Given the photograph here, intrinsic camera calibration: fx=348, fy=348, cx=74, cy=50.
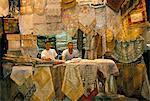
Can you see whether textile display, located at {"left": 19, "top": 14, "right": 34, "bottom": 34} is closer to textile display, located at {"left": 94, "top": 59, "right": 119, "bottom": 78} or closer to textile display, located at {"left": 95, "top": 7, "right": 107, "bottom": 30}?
textile display, located at {"left": 95, "top": 7, "right": 107, "bottom": 30}

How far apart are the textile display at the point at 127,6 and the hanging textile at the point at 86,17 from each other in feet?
1.80

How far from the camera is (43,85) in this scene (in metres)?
6.07

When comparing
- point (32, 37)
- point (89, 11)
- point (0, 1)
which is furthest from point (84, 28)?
point (0, 1)

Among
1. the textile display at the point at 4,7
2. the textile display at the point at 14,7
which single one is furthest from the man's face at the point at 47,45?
the textile display at the point at 4,7

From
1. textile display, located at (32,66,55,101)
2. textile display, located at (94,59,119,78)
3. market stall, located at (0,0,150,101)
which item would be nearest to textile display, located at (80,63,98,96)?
market stall, located at (0,0,150,101)

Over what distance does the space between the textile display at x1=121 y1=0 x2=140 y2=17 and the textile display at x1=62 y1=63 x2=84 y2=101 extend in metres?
1.37

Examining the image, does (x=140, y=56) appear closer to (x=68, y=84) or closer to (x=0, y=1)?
(x=68, y=84)

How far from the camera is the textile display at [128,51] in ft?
22.2

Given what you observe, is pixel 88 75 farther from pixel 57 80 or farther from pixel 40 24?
pixel 40 24

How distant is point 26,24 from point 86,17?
3.71ft

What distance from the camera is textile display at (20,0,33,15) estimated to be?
646 centimetres

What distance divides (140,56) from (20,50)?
7.63ft

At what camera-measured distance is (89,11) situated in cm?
646

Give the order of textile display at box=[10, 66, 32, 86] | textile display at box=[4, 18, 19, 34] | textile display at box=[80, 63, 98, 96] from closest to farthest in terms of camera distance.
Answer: textile display at box=[80, 63, 98, 96] < textile display at box=[10, 66, 32, 86] < textile display at box=[4, 18, 19, 34]
